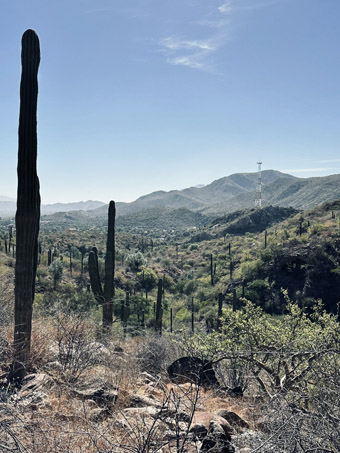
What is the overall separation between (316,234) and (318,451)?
128ft

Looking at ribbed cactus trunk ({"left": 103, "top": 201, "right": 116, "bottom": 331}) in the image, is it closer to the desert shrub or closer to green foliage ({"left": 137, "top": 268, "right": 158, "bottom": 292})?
the desert shrub

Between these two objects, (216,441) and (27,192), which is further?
(27,192)

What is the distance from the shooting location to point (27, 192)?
6.89 meters

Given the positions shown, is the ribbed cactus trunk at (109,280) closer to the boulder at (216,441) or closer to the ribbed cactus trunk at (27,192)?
the ribbed cactus trunk at (27,192)

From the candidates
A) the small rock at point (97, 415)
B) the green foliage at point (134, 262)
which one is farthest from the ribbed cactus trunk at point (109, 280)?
the green foliage at point (134, 262)

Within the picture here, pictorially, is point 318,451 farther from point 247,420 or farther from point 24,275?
point 24,275

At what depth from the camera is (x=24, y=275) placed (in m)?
6.69

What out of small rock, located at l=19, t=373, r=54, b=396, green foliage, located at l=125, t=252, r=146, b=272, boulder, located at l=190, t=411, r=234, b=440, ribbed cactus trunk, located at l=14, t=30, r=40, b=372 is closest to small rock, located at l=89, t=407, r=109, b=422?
small rock, located at l=19, t=373, r=54, b=396

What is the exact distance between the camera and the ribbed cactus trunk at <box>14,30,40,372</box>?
657 centimetres

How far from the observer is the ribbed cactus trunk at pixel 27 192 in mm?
6570

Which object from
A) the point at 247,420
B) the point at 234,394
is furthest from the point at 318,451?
the point at 234,394

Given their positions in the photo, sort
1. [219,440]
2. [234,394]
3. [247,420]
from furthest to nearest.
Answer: [234,394] → [247,420] → [219,440]

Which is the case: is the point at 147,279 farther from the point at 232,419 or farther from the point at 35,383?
the point at 232,419

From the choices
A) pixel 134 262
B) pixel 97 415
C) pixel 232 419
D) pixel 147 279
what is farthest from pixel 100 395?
pixel 134 262
